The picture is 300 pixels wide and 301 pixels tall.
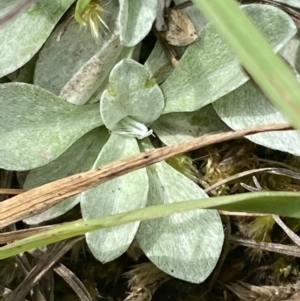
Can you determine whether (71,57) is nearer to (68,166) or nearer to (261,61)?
(68,166)

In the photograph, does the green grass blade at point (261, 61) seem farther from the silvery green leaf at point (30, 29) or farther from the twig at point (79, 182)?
the silvery green leaf at point (30, 29)

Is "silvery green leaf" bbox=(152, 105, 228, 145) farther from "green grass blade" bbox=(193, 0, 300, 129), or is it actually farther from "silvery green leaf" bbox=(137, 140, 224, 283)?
"green grass blade" bbox=(193, 0, 300, 129)

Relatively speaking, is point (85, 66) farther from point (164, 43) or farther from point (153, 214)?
point (153, 214)

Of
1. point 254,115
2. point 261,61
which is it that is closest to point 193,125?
point 254,115

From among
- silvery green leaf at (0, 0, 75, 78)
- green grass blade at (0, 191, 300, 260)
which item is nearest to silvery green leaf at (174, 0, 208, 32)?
silvery green leaf at (0, 0, 75, 78)

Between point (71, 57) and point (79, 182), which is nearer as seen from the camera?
point (79, 182)

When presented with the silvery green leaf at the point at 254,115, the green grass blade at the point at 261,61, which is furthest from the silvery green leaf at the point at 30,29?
the green grass blade at the point at 261,61
